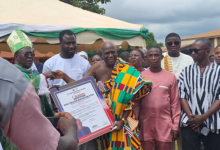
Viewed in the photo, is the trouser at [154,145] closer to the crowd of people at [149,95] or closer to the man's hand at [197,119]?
the crowd of people at [149,95]

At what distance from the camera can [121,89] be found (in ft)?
11.6

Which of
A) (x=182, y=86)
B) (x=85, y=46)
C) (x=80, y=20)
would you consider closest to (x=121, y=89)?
(x=182, y=86)

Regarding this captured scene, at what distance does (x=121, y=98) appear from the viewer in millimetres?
3494

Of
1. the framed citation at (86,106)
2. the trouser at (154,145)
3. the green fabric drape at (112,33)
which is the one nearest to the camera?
the framed citation at (86,106)

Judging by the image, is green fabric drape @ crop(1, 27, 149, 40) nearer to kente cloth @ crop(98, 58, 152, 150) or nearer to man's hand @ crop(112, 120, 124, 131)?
kente cloth @ crop(98, 58, 152, 150)

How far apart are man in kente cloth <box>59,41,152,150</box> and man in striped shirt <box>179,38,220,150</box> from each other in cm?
62

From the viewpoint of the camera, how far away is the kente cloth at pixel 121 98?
3.51 metres

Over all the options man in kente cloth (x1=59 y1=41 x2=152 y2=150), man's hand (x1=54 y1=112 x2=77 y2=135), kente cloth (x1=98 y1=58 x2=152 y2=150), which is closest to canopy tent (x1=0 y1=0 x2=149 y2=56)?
man in kente cloth (x1=59 y1=41 x2=152 y2=150)

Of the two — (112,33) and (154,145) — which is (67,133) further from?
(112,33)

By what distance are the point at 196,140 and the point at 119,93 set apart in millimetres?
1307

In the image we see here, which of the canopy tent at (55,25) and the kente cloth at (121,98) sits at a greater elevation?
the canopy tent at (55,25)

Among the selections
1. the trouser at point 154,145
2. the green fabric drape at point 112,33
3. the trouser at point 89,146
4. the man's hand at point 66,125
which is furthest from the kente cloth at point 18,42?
the man's hand at point 66,125

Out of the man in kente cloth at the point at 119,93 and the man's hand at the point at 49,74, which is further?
the man in kente cloth at the point at 119,93

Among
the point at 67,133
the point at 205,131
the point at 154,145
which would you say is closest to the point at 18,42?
the point at 154,145
